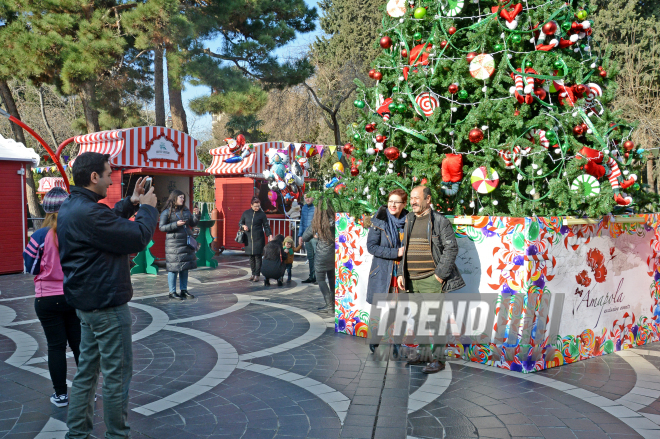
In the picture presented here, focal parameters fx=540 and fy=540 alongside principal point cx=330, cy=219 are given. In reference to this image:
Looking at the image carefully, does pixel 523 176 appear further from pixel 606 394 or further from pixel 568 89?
pixel 606 394

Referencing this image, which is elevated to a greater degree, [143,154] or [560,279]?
[143,154]

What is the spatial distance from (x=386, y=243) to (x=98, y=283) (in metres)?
3.05

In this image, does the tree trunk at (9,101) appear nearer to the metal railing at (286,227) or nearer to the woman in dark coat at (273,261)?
the metal railing at (286,227)

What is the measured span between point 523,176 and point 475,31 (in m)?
1.75

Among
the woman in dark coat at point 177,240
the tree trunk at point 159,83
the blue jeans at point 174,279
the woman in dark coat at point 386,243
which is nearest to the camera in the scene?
the woman in dark coat at point 386,243

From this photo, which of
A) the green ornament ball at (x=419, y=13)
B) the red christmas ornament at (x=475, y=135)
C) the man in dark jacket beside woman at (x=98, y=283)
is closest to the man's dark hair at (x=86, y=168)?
the man in dark jacket beside woman at (x=98, y=283)

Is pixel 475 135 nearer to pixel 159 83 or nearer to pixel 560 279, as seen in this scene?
pixel 560 279

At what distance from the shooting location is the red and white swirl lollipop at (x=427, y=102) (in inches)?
235

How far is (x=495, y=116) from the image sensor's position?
557cm

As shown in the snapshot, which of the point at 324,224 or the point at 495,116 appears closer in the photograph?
the point at 495,116

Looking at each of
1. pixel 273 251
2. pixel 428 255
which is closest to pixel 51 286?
pixel 428 255

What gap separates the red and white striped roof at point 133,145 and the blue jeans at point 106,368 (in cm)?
1034

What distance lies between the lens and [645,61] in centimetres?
2466

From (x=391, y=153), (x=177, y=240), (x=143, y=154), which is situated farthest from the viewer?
(x=143, y=154)
